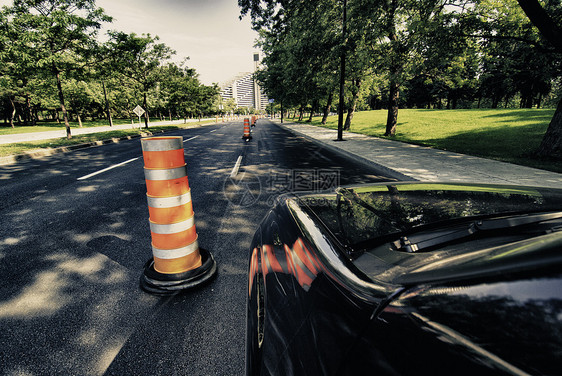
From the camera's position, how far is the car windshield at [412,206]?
132 centimetres

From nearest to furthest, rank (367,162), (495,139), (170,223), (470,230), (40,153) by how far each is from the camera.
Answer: (470,230), (170,223), (367,162), (40,153), (495,139)

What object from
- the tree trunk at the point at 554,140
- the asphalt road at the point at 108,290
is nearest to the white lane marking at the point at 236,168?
the asphalt road at the point at 108,290

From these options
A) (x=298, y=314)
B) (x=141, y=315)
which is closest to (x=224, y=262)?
(x=141, y=315)

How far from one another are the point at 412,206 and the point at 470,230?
483 millimetres

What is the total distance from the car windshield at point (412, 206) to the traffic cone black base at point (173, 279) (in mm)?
1385

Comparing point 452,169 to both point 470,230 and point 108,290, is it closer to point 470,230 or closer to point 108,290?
point 470,230

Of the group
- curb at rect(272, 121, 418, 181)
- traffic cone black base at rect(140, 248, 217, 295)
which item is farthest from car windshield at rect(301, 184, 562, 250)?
curb at rect(272, 121, 418, 181)

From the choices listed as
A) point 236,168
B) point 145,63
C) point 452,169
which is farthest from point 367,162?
point 145,63

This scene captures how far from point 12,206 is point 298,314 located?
238 inches

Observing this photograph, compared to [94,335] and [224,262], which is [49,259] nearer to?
[94,335]

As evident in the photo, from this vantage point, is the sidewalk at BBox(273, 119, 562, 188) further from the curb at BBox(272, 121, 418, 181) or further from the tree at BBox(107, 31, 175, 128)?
the tree at BBox(107, 31, 175, 128)

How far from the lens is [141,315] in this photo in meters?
2.12

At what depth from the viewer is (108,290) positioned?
7.86 feet

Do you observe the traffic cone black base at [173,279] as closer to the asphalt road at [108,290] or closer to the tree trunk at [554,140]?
the asphalt road at [108,290]
